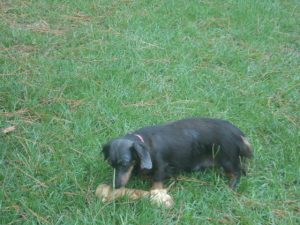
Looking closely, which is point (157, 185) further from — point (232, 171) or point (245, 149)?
point (245, 149)

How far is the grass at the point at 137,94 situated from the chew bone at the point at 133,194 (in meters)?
0.06

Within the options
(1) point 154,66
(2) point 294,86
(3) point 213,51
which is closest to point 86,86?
(1) point 154,66

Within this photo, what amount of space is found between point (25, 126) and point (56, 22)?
321cm

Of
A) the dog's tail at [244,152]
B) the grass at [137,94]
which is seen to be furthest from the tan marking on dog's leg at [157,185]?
the dog's tail at [244,152]

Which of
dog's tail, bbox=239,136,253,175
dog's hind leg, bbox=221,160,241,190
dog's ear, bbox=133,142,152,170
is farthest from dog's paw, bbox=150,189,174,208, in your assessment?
dog's tail, bbox=239,136,253,175

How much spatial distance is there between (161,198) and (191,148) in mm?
644

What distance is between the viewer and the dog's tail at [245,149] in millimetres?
4320

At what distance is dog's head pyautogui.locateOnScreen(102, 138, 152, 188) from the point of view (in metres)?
3.70

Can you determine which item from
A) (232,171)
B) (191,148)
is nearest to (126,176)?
(191,148)

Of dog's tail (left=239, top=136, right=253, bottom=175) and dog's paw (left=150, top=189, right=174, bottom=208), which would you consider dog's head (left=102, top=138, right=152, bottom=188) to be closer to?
dog's paw (left=150, top=189, right=174, bottom=208)

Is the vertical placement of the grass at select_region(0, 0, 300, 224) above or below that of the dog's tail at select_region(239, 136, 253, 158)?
below

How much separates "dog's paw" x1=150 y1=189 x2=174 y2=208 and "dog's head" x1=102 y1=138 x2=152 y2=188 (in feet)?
0.80

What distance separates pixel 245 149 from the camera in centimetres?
434

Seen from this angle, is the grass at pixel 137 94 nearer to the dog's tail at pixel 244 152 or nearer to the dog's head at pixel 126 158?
the dog's tail at pixel 244 152
